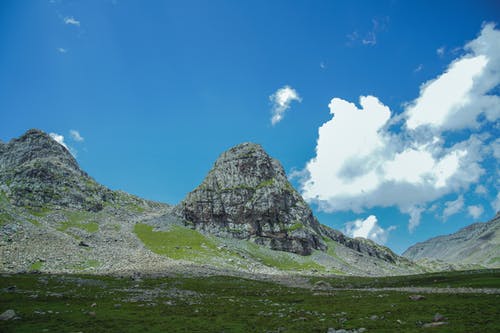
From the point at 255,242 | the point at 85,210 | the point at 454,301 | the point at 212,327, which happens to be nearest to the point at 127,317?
the point at 212,327

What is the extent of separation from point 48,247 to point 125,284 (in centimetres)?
6452

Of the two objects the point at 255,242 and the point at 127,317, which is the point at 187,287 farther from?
the point at 255,242

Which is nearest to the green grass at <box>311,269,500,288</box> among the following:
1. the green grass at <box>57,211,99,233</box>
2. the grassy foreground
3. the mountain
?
the grassy foreground

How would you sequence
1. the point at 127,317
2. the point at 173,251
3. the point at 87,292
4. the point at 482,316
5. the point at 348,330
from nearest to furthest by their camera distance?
1. the point at 348,330
2. the point at 482,316
3. the point at 127,317
4. the point at 87,292
5. the point at 173,251

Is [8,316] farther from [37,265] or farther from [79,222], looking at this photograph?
[79,222]

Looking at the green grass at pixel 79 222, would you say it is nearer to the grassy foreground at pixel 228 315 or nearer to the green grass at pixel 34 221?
the green grass at pixel 34 221

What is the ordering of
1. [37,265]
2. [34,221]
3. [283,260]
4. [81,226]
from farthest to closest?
[283,260], [81,226], [34,221], [37,265]

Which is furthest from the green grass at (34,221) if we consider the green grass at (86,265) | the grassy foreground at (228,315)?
the grassy foreground at (228,315)

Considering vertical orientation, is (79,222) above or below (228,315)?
above

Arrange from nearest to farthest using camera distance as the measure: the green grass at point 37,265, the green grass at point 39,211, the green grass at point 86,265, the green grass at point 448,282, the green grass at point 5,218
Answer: the green grass at point 448,282 → the green grass at point 37,265 → the green grass at point 86,265 → the green grass at point 5,218 → the green grass at point 39,211

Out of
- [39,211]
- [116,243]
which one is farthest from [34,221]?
[116,243]

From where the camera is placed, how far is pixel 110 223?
7205 inches

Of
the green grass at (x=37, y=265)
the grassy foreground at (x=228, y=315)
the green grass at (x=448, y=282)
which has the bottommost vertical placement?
the grassy foreground at (x=228, y=315)

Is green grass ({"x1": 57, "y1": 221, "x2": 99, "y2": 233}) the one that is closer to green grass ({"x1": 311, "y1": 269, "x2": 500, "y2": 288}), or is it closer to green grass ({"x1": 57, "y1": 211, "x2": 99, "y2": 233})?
green grass ({"x1": 57, "y1": 211, "x2": 99, "y2": 233})
